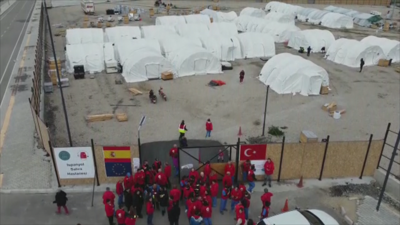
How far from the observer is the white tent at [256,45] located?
33719 mm

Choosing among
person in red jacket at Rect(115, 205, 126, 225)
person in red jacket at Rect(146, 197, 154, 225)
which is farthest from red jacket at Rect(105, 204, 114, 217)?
person in red jacket at Rect(146, 197, 154, 225)

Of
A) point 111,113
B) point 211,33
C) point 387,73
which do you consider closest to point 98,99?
point 111,113

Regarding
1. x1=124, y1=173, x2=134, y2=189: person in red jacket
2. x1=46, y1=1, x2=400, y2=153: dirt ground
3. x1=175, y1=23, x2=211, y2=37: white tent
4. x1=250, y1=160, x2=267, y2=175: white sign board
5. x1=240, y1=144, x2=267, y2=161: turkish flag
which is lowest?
x1=46, y1=1, x2=400, y2=153: dirt ground

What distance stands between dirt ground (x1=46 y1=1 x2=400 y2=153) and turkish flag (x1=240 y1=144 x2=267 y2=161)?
A: 4395mm

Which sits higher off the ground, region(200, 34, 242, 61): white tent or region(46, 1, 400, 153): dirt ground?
region(200, 34, 242, 61): white tent

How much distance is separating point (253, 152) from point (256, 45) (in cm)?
2260

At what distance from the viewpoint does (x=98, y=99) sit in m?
23.2

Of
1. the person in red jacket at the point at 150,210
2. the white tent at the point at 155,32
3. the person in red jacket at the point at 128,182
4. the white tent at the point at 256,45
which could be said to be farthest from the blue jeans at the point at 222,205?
the white tent at the point at 155,32

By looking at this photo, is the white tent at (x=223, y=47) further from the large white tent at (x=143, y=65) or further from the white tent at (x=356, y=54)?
the white tent at (x=356, y=54)

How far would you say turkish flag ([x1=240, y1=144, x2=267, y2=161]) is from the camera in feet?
42.7

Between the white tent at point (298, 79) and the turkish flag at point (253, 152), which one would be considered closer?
the turkish flag at point (253, 152)

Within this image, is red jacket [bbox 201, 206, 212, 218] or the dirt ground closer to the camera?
red jacket [bbox 201, 206, 212, 218]

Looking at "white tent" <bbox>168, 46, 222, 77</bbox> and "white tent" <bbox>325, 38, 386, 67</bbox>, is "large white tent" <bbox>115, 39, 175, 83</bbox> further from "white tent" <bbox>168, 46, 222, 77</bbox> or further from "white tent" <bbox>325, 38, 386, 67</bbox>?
"white tent" <bbox>325, 38, 386, 67</bbox>

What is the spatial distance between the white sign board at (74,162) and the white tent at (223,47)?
2102cm
